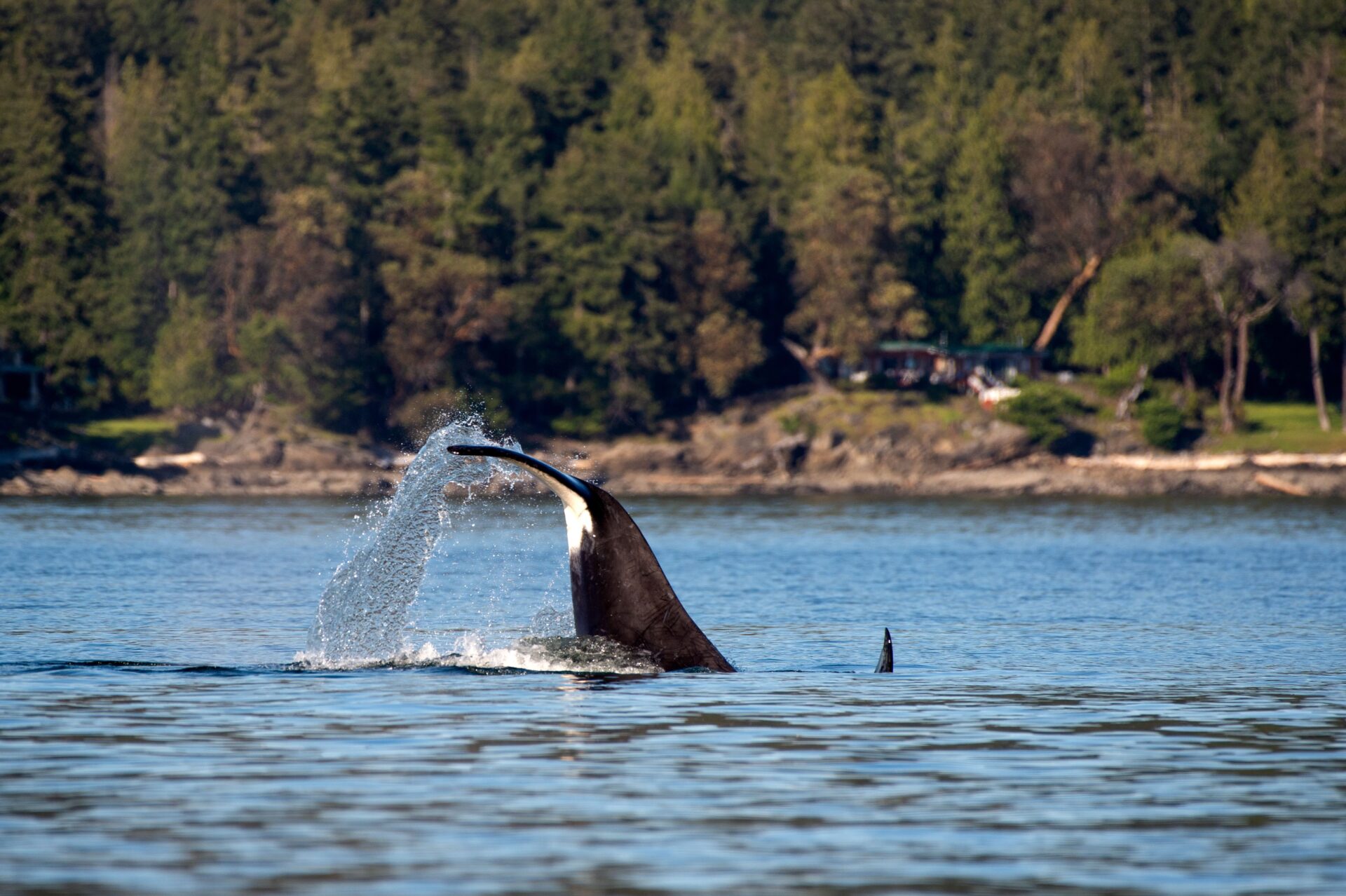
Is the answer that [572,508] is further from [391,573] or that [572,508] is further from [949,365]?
[949,365]

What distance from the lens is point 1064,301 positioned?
5271 inches

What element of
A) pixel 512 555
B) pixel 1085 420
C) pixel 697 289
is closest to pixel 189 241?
pixel 697 289

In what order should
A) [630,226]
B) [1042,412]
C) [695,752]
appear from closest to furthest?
[695,752], [1042,412], [630,226]

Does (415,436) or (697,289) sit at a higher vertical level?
(697,289)

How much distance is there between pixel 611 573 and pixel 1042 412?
4101 inches

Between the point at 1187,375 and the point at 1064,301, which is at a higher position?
the point at 1064,301

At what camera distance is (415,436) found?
117750 millimetres

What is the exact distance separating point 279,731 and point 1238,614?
2441 cm

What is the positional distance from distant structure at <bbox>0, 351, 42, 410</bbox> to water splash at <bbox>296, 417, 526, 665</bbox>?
93526 millimetres

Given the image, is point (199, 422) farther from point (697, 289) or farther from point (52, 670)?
point (52, 670)

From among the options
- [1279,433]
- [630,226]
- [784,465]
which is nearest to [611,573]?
[784,465]

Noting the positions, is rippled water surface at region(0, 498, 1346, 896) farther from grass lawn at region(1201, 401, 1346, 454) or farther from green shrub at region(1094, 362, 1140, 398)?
green shrub at region(1094, 362, 1140, 398)

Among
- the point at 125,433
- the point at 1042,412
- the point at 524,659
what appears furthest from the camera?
the point at 1042,412

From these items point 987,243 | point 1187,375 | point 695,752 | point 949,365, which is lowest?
point 695,752
